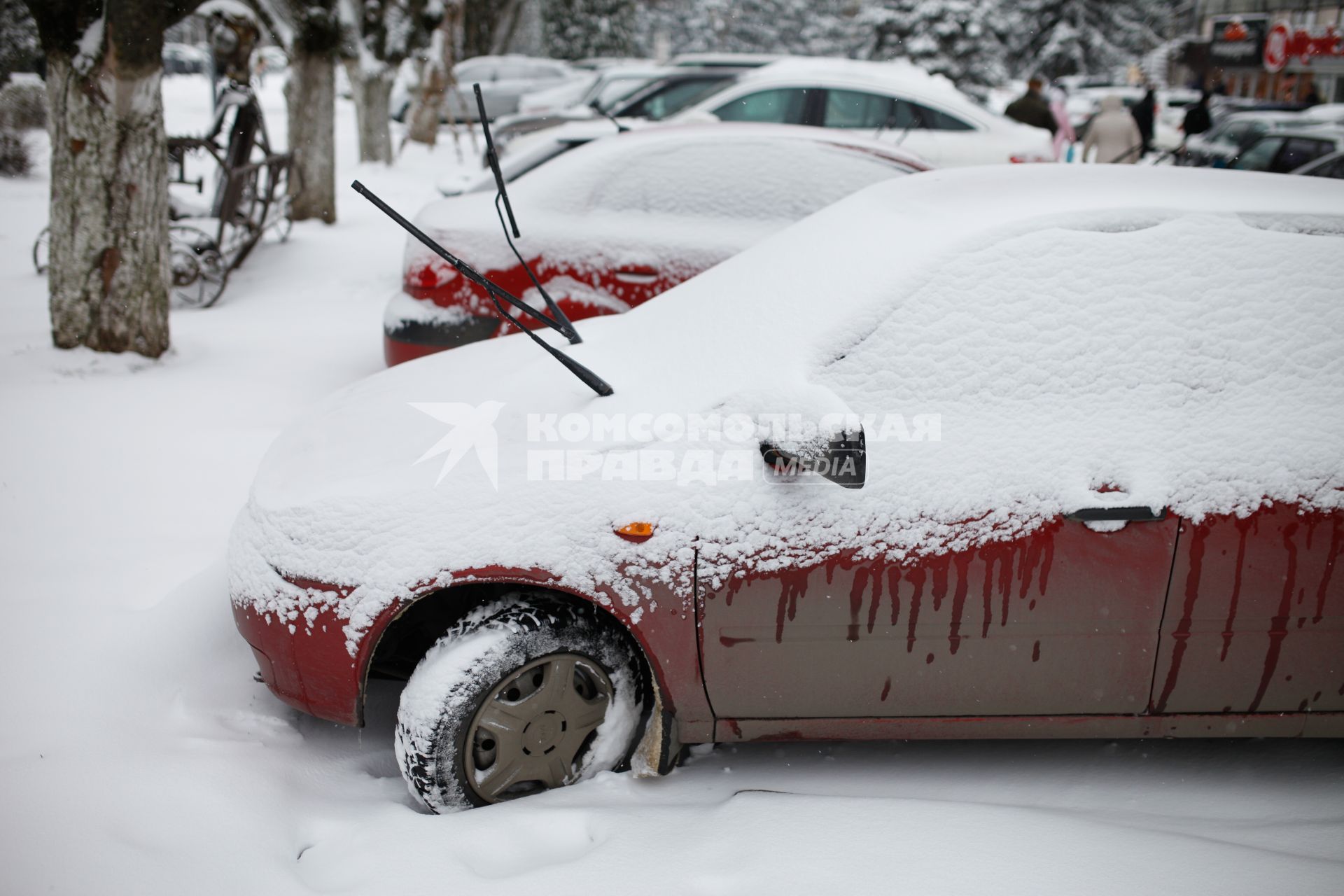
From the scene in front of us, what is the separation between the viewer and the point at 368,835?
2416mm

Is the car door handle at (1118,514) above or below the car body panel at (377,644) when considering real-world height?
above

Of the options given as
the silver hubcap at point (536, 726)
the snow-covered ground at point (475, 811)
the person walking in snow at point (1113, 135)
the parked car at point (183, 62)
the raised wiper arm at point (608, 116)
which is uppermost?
the parked car at point (183, 62)

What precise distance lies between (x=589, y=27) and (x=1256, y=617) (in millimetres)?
39417

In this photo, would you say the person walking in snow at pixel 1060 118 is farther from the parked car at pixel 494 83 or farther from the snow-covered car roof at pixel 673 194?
the parked car at pixel 494 83

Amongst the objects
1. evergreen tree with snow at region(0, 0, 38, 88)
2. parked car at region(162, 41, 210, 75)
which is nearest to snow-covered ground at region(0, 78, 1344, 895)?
evergreen tree with snow at region(0, 0, 38, 88)

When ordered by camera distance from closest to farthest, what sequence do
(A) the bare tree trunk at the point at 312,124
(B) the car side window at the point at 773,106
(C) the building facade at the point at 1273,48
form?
(B) the car side window at the point at 773,106
(A) the bare tree trunk at the point at 312,124
(C) the building facade at the point at 1273,48

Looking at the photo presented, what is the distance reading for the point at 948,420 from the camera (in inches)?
94.0

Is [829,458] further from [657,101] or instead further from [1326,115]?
[1326,115]

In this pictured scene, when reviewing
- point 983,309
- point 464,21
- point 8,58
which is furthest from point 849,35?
point 983,309

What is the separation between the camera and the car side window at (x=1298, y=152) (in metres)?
10.9

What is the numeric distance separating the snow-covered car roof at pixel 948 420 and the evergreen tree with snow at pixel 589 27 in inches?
1517

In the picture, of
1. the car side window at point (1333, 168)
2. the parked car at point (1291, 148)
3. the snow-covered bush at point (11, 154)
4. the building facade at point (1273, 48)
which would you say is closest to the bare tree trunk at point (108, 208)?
the snow-covered bush at point (11, 154)

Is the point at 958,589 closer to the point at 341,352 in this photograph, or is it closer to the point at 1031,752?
the point at 1031,752

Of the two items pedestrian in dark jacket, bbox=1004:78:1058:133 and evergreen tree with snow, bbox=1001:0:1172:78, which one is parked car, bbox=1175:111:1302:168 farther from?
evergreen tree with snow, bbox=1001:0:1172:78
